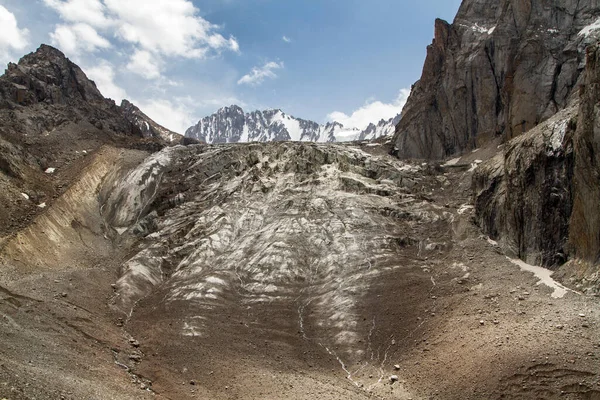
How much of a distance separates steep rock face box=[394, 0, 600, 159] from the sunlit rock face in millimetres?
19584

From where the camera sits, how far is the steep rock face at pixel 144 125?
17125 centimetres

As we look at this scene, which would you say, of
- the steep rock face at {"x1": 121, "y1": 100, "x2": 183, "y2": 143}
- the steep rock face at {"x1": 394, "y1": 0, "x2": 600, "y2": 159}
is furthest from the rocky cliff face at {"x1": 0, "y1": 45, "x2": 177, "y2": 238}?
the steep rock face at {"x1": 394, "y1": 0, "x2": 600, "y2": 159}

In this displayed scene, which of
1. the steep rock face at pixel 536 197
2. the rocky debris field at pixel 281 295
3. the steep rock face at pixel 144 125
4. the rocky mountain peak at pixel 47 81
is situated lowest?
the rocky debris field at pixel 281 295

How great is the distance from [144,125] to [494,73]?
131361 mm

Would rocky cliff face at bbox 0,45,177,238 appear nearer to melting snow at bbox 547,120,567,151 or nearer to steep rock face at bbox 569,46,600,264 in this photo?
steep rock face at bbox 569,46,600,264

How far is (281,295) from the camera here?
44.6m

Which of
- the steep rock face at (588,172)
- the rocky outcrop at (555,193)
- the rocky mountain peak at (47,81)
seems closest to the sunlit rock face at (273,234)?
the rocky outcrop at (555,193)

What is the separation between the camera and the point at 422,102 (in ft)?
312

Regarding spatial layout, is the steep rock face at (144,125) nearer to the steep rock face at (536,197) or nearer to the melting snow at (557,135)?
the steep rock face at (536,197)

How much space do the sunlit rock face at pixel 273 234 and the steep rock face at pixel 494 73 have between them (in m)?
19.6

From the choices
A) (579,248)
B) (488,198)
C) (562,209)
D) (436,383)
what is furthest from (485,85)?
(436,383)

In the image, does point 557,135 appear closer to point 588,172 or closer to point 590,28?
point 588,172

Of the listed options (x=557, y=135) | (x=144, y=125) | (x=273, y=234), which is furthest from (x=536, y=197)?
(x=144, y=125)

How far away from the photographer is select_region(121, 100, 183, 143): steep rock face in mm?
171250
